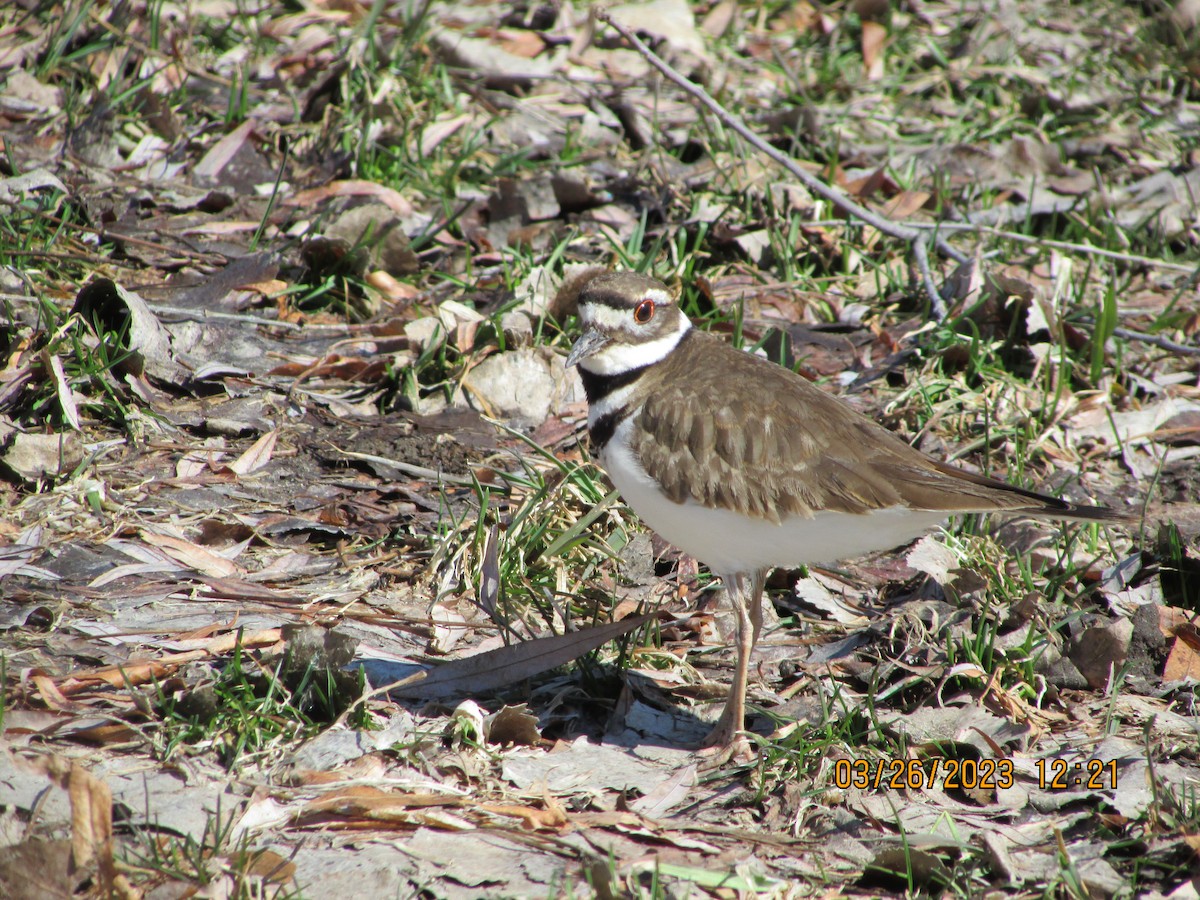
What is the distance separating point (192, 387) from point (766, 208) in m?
3.81

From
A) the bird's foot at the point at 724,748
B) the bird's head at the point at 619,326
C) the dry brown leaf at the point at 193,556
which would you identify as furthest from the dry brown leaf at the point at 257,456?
the bird's foot at the point at 724,748

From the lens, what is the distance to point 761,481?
4.61m

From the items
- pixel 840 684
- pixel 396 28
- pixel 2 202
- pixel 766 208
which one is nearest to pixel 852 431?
pixel 840 684

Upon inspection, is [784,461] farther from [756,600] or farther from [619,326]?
[619,326]

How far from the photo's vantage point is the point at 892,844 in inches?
158

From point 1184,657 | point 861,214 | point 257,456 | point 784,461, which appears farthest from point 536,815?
point 861,214

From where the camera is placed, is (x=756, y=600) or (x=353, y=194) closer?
(x=756, y=600)

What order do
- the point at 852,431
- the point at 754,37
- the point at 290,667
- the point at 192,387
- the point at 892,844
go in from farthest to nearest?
the point at 754,37
the point at 192,387
the point at 852,431
the point at 290,667
the point at 892,844

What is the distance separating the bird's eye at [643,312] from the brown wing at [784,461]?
392 mm

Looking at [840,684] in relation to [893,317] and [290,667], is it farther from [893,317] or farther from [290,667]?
A: [893,317]
